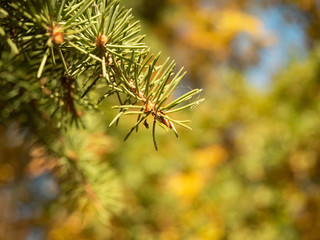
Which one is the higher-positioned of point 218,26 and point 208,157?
point 218,26

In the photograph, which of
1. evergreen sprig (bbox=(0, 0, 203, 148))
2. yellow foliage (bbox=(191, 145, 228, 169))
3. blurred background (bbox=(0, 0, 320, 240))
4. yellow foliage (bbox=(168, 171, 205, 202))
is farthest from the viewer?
yellow foliage (bbox=(191, 145, 228, 169))

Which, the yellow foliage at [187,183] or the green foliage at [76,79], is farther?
the yellow foliage at [187,183]

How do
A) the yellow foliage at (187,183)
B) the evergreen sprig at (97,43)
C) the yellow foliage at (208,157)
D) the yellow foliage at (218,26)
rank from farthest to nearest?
the yellow foliage at (218,26), the yellow foliage at (208,157), the yellow foliage at (187,183), the evergreen sprig at (97,43)

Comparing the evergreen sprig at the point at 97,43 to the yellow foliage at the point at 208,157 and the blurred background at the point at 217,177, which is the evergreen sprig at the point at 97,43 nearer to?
the blurred background at the point at 217,177

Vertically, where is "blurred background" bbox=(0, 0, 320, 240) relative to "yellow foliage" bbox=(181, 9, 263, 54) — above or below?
below

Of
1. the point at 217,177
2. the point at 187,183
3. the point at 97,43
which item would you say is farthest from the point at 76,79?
the point at 187,183

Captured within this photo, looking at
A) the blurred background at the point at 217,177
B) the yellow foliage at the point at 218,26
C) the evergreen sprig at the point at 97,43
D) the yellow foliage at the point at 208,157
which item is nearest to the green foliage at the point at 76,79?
the evergreen sprig at the point at 97,43

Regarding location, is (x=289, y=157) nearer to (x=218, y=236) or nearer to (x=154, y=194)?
(x=218, y=236)

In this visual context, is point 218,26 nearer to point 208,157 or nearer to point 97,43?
point 208,157

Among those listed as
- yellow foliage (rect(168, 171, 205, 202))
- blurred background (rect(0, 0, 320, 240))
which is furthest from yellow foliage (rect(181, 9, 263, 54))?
yellow foliage (rect(168, 171, 205, 202))

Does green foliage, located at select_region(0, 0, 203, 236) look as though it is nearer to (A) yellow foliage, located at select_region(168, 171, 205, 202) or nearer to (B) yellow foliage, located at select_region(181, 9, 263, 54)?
(A) yellow foliage, located at select_region(168, 171, 205, 202)

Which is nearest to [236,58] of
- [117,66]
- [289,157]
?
[289,157]
